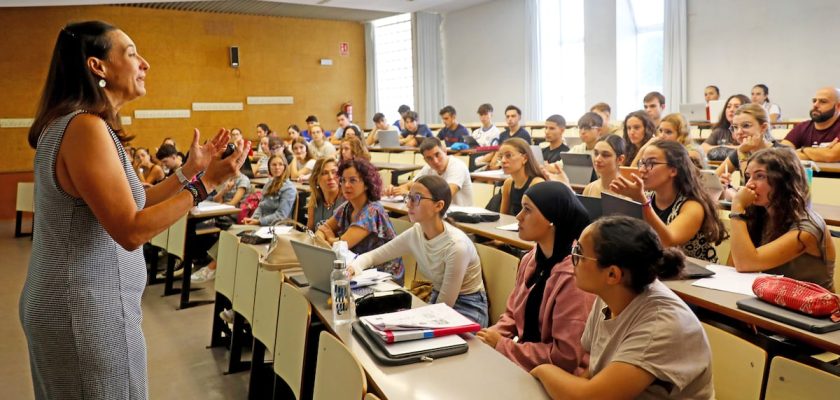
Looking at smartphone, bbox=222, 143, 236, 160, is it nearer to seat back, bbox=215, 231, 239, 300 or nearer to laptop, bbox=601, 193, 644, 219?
seat back, bbox=215, 231, 239, 300

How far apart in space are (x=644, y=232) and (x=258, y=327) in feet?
5.95

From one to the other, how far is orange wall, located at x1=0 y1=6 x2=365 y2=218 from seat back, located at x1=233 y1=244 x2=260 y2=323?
30.5 feet

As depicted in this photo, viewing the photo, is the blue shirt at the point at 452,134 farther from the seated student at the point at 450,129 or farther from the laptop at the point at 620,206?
the laptop at the point at 620,206

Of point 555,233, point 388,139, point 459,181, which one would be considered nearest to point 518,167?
point 459,181

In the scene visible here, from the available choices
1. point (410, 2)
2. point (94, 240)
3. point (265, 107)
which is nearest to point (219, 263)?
point (94, 240)

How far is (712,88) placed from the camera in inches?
360

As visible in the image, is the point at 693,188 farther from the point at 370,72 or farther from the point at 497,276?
the point at 370,72

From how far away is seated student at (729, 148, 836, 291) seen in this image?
253 centimetres

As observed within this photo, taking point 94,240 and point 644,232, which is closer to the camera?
point 94,240

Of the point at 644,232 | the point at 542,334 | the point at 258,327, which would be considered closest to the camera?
the point at 644,232

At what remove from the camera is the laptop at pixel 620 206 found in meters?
2.85

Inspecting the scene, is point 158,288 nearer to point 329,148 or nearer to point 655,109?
point 329,148

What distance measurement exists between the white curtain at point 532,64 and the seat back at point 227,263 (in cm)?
923

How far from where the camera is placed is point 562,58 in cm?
1198
